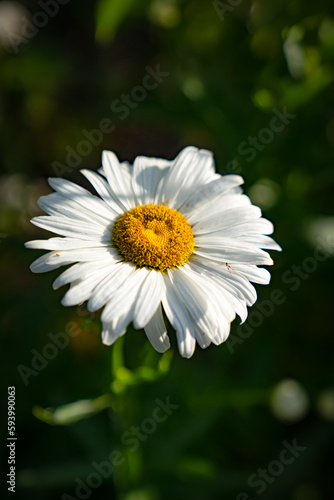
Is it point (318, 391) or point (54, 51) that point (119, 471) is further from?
point (54, 51)

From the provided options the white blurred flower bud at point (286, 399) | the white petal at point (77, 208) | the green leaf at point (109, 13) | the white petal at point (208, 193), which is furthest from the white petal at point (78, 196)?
the green leaf at point (109, 13)

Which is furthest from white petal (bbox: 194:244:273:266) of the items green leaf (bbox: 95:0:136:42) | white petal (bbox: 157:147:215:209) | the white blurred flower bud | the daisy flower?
green leaf (bbox: 95:0:136:42)

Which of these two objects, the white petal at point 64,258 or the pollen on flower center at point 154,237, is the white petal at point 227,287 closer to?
the pollen on flower center at point 154,237

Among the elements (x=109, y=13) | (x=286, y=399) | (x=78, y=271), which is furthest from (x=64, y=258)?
(x=109, y=13)

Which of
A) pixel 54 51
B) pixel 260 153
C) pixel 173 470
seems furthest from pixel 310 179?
pixel 54 51

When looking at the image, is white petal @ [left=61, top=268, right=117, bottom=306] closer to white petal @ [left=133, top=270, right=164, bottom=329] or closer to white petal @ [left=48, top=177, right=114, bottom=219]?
white petal @ [left=133, top=270, right=164, bottom=329]
